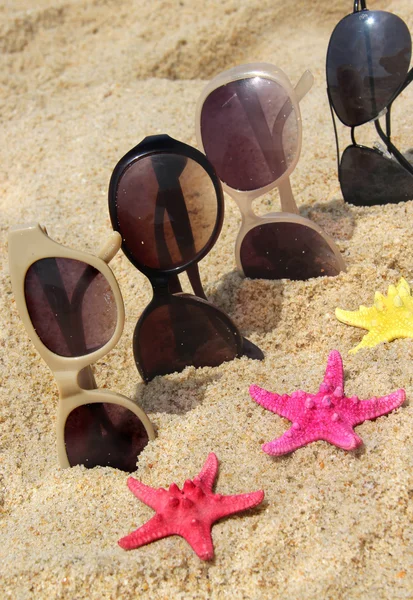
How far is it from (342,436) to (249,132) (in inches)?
43.2

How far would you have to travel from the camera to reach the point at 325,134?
9.65 feet

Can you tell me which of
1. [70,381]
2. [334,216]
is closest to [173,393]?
[70,381]

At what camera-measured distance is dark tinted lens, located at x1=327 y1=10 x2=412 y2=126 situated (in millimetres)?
2135

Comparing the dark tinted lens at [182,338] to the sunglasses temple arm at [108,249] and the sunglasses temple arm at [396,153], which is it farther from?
the sunglasses temple arm at [396,153]

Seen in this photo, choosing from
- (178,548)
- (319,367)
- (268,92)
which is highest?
(268,92)

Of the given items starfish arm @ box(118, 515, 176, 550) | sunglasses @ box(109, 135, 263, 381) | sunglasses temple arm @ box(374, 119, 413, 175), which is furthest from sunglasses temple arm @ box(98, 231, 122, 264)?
sunglasses temple arm @ box(374, 119, 413, 175)

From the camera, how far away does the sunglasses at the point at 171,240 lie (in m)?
1.67

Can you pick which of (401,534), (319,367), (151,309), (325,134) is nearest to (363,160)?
(325,134)

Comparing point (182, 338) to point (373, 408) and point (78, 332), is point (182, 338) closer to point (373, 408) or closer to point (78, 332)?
point (78, 332)


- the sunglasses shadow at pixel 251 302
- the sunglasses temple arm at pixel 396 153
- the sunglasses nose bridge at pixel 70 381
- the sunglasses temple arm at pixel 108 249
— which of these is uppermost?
the sunglasses temple arm at pixel 108 249

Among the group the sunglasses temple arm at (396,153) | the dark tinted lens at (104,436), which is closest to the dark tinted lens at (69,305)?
the dark tinted lens at (104,436)

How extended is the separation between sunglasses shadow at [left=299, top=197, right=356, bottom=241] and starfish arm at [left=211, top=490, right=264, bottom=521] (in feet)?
3.98

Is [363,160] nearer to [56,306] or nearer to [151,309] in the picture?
[151,309]

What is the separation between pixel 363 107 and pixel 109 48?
2308mm
